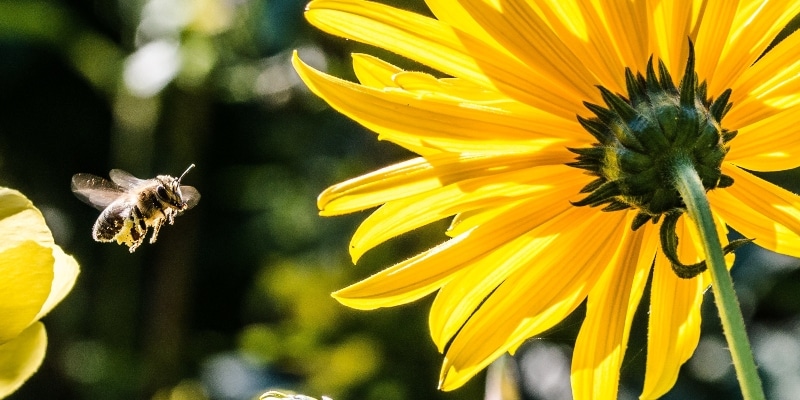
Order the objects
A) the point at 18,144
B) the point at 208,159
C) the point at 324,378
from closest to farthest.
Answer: the point at 324,378
the point at 208,159
the point at 18,144

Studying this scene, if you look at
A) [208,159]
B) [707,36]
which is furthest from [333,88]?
[208,159]

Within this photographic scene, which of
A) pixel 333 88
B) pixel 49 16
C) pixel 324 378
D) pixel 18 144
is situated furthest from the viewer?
pixel 18 144

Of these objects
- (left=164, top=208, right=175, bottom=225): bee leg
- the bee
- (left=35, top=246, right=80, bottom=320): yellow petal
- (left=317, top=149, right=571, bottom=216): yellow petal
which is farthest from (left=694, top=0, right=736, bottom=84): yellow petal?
(left=164, top=208, right=175, bottom=225): bee leg

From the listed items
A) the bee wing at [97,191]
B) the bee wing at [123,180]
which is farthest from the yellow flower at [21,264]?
the bee wing at [123,180]

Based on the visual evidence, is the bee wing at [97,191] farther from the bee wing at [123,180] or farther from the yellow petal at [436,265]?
the yellow petal at [436,265]

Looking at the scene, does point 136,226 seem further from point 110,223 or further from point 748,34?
point 748,34

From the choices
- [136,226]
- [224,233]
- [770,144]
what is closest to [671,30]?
[770,144]

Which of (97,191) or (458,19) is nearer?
(458,19)

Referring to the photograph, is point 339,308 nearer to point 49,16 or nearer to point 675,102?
point 49,16
